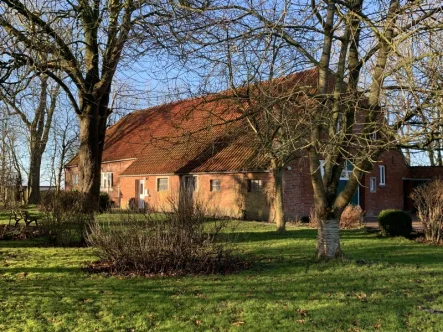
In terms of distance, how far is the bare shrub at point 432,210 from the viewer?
47.0ft

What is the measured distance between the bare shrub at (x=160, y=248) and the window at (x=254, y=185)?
13183mm

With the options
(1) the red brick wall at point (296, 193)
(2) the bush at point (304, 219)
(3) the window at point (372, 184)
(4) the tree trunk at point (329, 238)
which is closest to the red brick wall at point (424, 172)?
(3) the window at point (372, 184)

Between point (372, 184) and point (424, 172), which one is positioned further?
point (424, 172)

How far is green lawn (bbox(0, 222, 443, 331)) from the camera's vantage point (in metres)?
5.88

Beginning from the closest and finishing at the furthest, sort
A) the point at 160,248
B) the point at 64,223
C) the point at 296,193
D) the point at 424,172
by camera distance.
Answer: the point at 160,248 → the point at 64,223 → the point at 296,193 → the point at 424,172

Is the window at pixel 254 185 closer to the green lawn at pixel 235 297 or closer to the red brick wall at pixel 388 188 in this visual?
the red brick wall at pixel 388 188

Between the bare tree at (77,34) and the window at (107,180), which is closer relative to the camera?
the bare tree at (77,34)

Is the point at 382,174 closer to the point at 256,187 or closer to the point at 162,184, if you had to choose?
the point at 256,187

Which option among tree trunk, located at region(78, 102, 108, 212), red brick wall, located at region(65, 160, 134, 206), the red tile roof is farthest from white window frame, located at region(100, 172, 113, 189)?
tree trunk, located at region(78, 102, 108, 212)

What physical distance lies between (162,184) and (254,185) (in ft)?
25.0

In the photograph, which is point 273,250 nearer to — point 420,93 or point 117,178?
point 420,93

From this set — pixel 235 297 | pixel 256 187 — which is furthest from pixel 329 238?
pixel 256 187

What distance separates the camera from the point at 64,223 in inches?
489

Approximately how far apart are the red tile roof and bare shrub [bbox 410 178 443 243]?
5.41m
